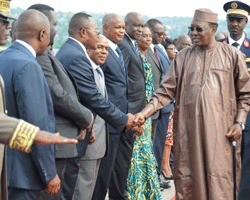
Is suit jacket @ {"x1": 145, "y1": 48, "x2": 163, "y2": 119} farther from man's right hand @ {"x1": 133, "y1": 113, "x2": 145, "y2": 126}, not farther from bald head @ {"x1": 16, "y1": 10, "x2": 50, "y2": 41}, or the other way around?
bald head @ {"x1": 16, "y1": 10, "x2": 50, "y2": 41}

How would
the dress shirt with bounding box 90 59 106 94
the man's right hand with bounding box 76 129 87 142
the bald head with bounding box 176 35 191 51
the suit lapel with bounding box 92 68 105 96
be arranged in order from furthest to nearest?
the bald head with bounding box 176 35 191 51 → the dress shirt with bounding box 90 59 106 94 → the suit lapel with bounding box 92 68 105 96 → the man's right hand with bounding box 76 129 87 142

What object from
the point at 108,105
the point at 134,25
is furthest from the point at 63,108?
the point at 134,25

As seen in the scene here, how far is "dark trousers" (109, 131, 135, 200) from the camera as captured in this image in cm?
508

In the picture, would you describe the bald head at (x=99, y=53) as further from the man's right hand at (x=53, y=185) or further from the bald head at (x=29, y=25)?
the man's right hand at (x=53, y=185)

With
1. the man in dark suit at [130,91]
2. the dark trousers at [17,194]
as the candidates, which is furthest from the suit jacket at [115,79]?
the dark trousers at [17,194]

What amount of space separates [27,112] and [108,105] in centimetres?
156

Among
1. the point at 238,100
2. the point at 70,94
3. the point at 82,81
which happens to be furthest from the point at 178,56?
the point at 70,94

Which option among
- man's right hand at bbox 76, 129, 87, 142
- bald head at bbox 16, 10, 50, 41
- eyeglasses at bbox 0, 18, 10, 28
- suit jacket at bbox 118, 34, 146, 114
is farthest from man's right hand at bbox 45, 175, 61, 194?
suit jacket at bbox 118, 34, 146, 114

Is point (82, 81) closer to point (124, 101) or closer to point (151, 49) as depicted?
point (124, 101)

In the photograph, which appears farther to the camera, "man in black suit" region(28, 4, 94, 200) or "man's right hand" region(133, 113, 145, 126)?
"man's right hand" region(133, 113, 145, 126)

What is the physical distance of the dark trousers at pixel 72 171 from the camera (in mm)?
3947

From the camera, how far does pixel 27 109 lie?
9.22 ft

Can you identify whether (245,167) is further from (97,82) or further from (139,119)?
(97,82)

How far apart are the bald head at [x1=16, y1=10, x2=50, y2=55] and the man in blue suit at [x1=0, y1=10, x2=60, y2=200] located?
13 centimetres
